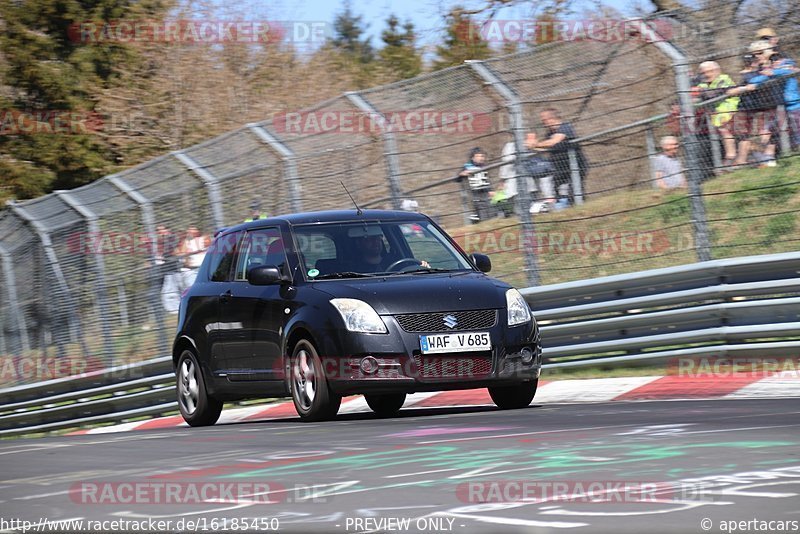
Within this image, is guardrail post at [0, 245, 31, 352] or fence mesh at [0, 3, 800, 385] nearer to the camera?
fence mesh at [0, 3, 800, 385]

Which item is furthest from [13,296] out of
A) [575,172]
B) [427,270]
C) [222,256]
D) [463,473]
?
[463,473]

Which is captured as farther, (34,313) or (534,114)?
(34,313)

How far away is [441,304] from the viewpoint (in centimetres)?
1028

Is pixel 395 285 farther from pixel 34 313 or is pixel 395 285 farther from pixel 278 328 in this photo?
pixel 34 313

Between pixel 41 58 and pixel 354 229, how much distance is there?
2778cm

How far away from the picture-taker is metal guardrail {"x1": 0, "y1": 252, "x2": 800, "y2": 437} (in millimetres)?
11961

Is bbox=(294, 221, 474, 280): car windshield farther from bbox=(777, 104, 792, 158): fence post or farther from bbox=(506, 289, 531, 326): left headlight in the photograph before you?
bbox=(777, 104, 792, 158): fence post

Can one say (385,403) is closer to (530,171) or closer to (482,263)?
(482,263)

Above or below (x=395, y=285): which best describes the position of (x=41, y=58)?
above

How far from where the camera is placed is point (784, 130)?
12109mm

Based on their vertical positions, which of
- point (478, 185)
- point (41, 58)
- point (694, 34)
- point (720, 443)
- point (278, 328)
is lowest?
point (720, 443)

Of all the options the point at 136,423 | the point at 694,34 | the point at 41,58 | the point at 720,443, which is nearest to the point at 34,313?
the point at 136,423

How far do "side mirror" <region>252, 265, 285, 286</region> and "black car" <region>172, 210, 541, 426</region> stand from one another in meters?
0.01

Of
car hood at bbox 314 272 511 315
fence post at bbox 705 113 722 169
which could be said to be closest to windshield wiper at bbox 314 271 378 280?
A: car hood at bbox 314 272 511 315
